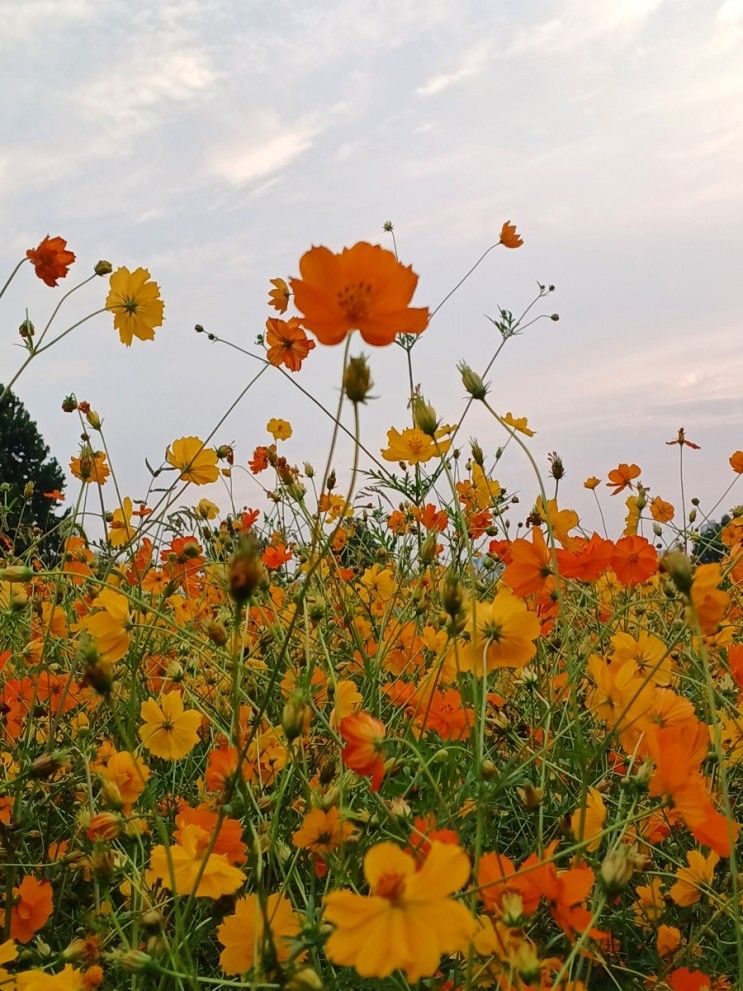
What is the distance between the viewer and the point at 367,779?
3.00 feet

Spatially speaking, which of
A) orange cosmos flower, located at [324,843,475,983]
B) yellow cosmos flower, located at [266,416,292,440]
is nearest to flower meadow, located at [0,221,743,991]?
orange cosmos flower, located at [324,843,475,983]

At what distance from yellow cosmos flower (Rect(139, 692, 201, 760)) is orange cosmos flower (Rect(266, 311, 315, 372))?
806mm

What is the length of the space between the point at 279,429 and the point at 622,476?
3.21 ft

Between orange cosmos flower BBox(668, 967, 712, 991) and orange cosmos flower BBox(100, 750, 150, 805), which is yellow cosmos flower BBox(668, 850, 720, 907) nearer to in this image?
orange cosmos flower BBox(668, 967, 712, 991)

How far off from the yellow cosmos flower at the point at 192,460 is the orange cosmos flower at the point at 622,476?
1.37m

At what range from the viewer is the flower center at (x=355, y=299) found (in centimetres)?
65

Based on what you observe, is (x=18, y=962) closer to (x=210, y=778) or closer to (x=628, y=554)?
(x=210, y=778)

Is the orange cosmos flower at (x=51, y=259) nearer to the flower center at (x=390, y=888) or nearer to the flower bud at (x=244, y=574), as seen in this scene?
the flower bud at (x=244, y=574)

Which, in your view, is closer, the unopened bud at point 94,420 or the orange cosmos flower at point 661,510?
Answer: the unopened bud at point 94,420

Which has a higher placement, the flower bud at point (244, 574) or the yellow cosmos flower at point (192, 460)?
the yellow cosmos flower at point (192, 460)

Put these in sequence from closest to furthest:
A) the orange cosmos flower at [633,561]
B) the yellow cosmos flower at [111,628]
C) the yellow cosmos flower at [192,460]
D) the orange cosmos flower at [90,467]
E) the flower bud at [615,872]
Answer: the flower bud at [615,872]
the yellow cosmos flower at [111,628]
the orange cosmos flower at [633,561]
the yellow cosmos flower at [192,460]
the orange cosmos flower at [90,467]

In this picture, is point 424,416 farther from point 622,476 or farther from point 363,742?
point 622,476

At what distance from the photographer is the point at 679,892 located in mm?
966

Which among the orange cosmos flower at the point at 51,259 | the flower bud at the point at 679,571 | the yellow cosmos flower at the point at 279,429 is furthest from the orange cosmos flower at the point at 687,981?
the yellow cosmos flower at the point at 279,429
